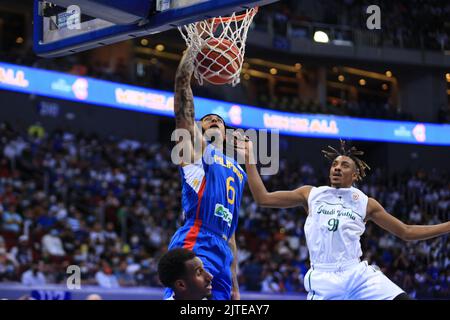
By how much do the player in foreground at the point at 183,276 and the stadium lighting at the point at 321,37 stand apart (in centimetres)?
2088

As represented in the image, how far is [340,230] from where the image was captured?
17.5 ft

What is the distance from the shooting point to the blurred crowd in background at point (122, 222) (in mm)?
13188

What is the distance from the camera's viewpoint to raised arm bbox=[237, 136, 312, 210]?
531 cm

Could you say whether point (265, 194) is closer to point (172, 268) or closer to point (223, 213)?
point (223, 213)

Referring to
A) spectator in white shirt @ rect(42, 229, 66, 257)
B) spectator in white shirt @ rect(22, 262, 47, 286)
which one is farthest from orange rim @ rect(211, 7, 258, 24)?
spectator in white shirt @ rect(42, 229, 66, 257)

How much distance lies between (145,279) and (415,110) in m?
14.8

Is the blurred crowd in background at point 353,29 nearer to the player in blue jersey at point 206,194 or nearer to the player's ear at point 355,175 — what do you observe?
the player's ear at point 355,175

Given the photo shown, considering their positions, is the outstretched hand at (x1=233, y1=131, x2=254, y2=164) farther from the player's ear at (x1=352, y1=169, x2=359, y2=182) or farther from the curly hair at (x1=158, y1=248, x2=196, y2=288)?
the curly hair at (x1=158, y1=248, x2=196, y2=288)

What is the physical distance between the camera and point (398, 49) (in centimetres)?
2464

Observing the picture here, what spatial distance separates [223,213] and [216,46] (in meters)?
1.18

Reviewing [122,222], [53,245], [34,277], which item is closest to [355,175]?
[34,277]

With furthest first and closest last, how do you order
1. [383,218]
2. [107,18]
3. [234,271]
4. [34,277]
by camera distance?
1. [34,277]
2. [383,218]
3. [234,271]
4. [107,18]
